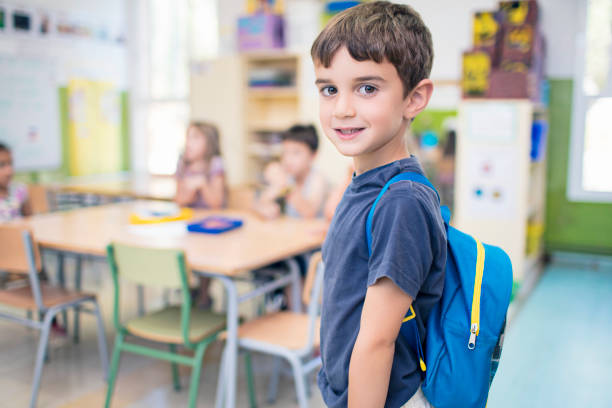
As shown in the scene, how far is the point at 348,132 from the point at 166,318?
1583 millimetres

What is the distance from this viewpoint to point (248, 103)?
4844 mm

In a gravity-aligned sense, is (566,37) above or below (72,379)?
above

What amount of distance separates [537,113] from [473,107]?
0.95m

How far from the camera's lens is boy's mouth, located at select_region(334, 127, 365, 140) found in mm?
770

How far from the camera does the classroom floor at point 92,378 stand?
7.41ft

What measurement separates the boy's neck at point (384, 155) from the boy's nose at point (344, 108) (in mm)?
76

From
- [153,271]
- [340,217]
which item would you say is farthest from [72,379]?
[340,217]

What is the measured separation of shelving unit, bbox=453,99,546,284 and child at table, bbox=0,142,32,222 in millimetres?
2779

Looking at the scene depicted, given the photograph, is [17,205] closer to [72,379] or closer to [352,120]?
[72,379]

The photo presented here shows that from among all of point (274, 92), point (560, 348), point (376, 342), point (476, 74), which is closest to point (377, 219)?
point (376, 342)

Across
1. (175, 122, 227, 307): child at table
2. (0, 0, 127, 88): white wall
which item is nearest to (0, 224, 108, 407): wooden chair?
(175, 122, 227, 307): child at table

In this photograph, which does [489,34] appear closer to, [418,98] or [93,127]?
[418,98]

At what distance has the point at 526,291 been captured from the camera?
12.3 ft

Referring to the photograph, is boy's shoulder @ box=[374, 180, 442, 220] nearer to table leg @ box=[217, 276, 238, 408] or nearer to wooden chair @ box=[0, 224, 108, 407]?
table leg @ box=[217, 276, 238, 408]
